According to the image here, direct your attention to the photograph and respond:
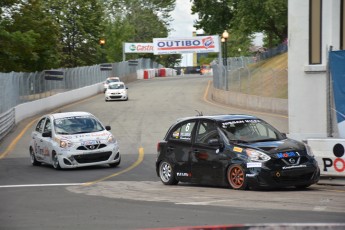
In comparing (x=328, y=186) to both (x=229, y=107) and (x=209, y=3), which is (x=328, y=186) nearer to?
(x=229, y=107)

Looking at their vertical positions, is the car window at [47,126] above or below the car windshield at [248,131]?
below

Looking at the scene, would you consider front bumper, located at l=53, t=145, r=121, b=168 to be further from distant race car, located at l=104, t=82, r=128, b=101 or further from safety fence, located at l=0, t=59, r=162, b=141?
distant race car, located at l=104, t=82, r=128, b=101

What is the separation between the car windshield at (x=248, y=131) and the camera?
52.1 ft

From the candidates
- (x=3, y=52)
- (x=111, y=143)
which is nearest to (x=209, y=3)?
(x=3, y=52)

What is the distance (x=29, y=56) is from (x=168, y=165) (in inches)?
1679

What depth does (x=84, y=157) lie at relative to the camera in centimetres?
2219

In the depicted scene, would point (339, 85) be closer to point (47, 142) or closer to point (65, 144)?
point (65, 144)

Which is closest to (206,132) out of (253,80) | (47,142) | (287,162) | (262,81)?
(287,162)

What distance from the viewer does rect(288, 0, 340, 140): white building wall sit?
2109 centimetres

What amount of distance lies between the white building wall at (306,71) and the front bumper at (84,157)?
16.8ft

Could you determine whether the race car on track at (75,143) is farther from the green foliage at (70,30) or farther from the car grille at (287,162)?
the green foliage at (70,30)

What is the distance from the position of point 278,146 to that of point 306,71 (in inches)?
257

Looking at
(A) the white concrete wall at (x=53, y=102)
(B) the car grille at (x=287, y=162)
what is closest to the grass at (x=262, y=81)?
(A) the white concrete wall at (x=53, y=102)

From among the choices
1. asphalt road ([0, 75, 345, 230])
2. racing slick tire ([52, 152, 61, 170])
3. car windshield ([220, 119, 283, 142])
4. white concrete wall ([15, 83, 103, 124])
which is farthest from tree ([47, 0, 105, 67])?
car windshield ([220, 119, 283, 142])
